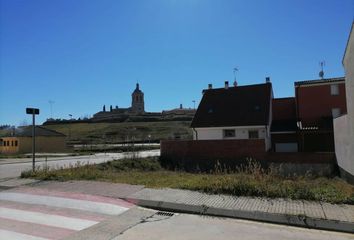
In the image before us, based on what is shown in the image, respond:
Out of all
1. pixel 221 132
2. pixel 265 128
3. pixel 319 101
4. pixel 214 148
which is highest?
pixel 319 101

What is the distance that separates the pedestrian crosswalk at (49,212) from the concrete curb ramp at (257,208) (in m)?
0.95

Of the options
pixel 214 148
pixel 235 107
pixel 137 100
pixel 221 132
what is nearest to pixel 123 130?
pixel 137 100

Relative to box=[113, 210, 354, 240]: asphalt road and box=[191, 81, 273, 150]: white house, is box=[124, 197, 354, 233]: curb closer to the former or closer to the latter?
box=[113, 210, 354, 240]: asphalt road

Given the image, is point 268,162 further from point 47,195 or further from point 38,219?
point 38,219

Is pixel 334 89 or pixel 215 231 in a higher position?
pixel 334 89

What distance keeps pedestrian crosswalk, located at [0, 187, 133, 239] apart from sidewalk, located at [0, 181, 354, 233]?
73cm

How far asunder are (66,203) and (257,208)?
4.89m

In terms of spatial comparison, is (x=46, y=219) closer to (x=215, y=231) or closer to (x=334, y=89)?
(x=215, y=231)

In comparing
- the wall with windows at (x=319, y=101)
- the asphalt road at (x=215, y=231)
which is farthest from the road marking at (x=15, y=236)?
the wall with windows at (x=319, y=101)

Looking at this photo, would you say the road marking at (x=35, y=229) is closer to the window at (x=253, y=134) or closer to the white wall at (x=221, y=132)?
the white wall at (x=221, y=132)

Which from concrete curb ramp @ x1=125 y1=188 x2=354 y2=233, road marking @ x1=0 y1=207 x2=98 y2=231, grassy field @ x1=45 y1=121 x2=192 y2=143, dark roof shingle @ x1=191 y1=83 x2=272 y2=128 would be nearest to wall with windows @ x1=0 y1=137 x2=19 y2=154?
dark roof shingle @ x1=191 y1=83 x2=272 y2=128

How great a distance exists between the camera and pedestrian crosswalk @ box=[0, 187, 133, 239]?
7.26m

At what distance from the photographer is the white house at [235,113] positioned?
37.5 m

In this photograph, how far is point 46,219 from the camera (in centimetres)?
815
